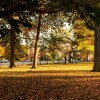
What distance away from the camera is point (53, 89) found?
Result: 48.2 feet

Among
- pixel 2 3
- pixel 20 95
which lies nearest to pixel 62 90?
pixel 20 95

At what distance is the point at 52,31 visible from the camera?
4869 cm

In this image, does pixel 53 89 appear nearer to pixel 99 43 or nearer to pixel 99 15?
pixel 99 15

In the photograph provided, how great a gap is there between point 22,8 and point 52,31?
102 feet

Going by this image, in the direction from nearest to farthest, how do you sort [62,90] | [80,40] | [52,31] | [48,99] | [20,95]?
[48,99]
[20,95]
[62,90]
[52,31]
[80,40]

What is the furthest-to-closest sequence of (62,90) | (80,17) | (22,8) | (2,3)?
(80,17) < (22,8) < (2,3) < (62,90)

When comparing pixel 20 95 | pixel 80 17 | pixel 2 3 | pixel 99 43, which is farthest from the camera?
pixel 99 43

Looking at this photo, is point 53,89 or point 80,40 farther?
point 80,40

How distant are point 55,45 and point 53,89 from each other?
3704cm

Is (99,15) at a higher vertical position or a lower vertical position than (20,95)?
higher

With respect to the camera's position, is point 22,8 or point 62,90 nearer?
point 62,90

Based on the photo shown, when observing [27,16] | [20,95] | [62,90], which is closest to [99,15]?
[27,16]

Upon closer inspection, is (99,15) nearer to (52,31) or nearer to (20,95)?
(20,95)

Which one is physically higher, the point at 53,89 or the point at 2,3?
the point at 2,3
